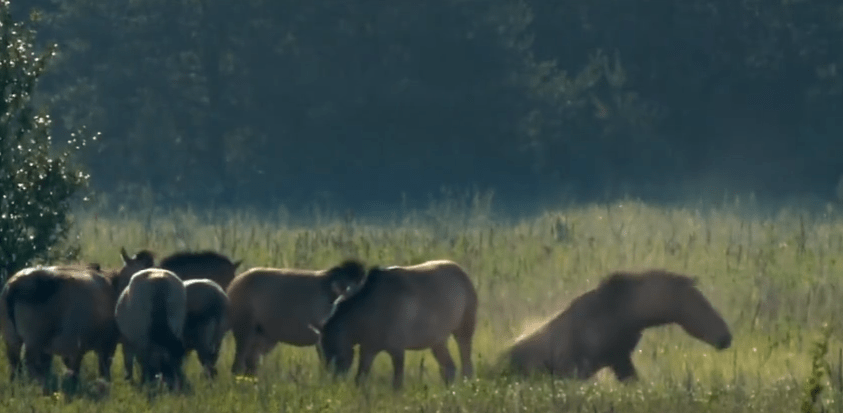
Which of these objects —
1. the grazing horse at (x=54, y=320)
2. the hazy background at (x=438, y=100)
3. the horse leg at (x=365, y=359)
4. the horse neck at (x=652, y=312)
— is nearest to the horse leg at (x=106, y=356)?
the grazing horse at (x=54, y=320)

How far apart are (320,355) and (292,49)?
39.0 meters

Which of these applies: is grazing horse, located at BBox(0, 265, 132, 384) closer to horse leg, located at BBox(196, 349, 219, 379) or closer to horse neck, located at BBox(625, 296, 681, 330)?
horse leg, located at BBox(196, 349, 219, 379)

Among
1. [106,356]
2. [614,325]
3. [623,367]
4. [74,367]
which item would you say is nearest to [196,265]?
[106,356]

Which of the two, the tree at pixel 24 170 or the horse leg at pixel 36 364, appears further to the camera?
the tree at pixel 24 170

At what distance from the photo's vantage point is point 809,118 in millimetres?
55094

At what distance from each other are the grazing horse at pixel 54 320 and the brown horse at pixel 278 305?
113 cm

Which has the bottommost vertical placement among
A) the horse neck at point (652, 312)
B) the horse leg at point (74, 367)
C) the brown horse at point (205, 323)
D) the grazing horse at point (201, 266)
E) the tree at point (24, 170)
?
the horse leg at point (74, 367)

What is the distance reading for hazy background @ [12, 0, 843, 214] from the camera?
5128cm

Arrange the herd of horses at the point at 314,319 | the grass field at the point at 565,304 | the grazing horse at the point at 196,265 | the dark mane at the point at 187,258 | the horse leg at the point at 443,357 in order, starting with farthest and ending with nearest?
the dark mane at the point at 187,258 → the grazing horse at the point at 196,265 → the horse leg at the point at 443,357 → the herd of horses at the point at 314,319 → the grass field at the point at 565,304

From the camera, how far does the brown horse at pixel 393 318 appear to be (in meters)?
14.3

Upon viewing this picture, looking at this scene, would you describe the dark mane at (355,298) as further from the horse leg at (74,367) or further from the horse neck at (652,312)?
the horse neck at (652,312)

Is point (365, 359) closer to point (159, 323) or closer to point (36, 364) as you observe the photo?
point (159, 323)

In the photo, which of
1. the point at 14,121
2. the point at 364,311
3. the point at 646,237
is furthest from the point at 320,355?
the point at 646,237

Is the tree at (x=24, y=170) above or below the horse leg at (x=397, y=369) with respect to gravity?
above
